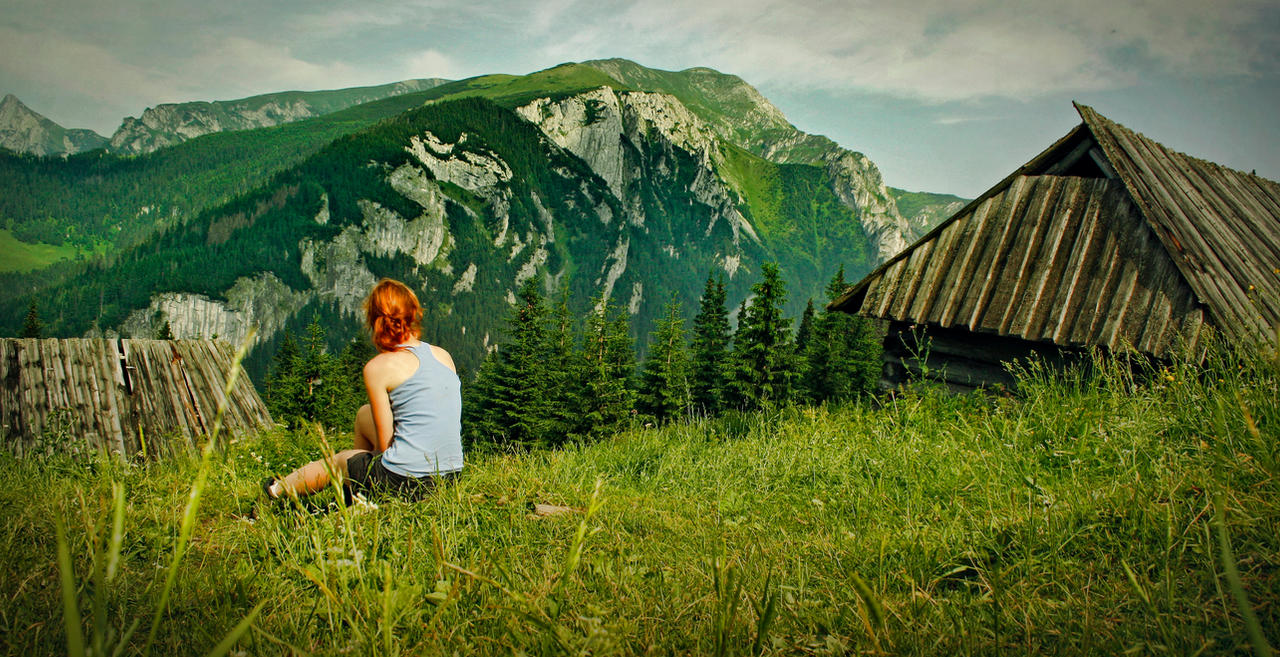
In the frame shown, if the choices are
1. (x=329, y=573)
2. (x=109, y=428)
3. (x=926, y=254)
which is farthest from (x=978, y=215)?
(x=109, y=428)

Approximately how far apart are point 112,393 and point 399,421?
7.71 m

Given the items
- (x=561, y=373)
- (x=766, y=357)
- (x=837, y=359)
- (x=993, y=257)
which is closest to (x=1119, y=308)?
(x=993, y=257)

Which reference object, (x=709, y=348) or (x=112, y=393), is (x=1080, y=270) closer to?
(x=112, y=393)

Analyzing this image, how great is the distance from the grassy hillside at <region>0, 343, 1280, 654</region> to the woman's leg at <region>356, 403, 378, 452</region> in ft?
2.26

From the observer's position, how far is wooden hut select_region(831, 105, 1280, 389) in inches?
235

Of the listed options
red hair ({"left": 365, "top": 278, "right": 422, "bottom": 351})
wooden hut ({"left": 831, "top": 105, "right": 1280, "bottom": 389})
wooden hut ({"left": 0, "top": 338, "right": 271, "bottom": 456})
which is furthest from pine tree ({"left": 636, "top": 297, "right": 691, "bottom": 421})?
red hair ({"left": 365, "top": 278, "right": 422, "bottom": 351})

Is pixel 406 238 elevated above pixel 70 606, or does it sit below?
above

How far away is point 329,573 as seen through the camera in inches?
85.0

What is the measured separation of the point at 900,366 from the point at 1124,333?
276 cm

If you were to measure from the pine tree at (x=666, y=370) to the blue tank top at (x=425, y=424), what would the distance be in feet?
80.3

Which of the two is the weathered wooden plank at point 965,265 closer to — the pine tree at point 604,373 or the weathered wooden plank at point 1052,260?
the weathered wooden plank at point 1052,260

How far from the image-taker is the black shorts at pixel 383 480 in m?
3.45

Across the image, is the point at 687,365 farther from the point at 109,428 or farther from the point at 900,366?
the point at 109,428

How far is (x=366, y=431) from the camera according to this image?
3.97 meters
